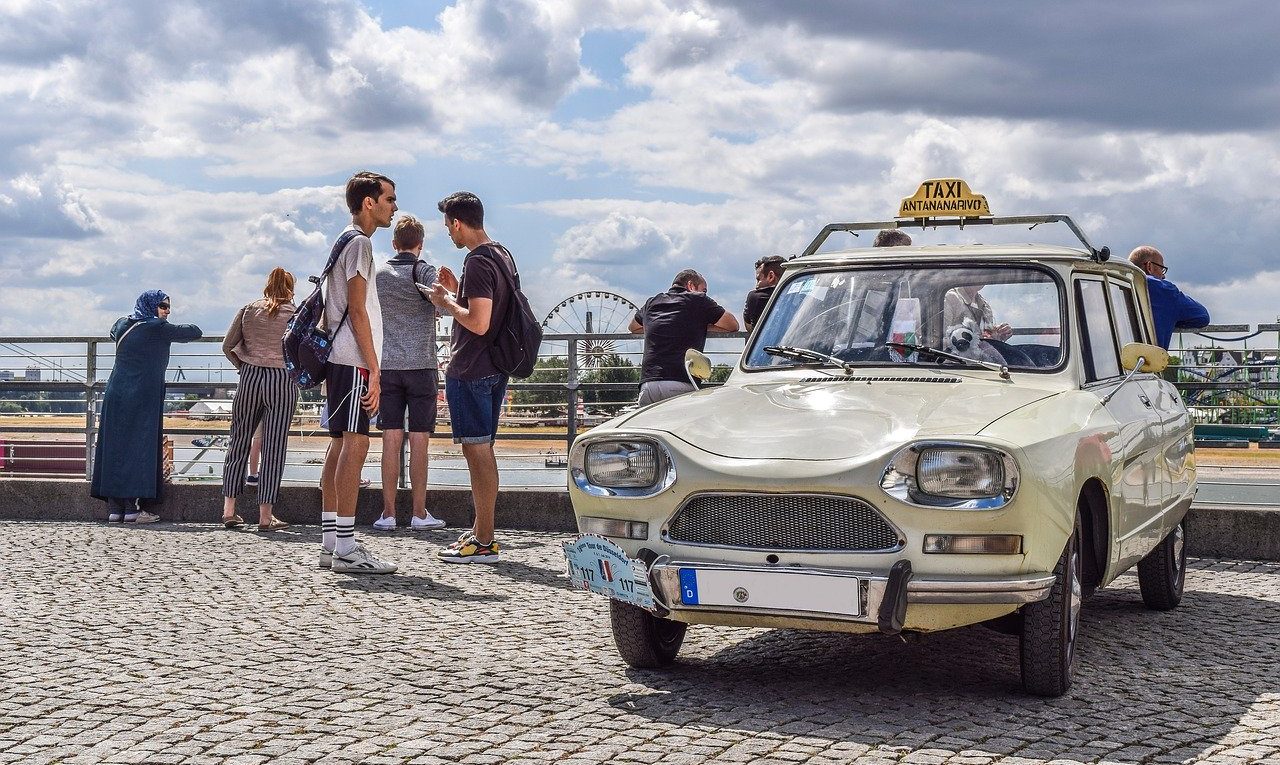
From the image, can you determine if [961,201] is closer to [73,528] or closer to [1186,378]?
[1186,378]

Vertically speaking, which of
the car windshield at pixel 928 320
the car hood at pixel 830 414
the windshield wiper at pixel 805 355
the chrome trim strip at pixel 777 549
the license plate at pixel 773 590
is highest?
the car windshield at pixel 928 320

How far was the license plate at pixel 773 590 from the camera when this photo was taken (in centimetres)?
502

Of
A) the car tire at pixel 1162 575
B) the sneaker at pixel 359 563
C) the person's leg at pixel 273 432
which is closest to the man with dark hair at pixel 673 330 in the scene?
the sneaker at pixel 359 563

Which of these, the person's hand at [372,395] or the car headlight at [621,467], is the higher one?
the person's hand at [372,395]

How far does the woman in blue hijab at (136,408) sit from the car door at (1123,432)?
852 centimetres

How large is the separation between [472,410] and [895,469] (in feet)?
14.8

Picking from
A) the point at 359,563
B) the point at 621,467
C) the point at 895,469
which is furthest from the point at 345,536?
the point at 895,469

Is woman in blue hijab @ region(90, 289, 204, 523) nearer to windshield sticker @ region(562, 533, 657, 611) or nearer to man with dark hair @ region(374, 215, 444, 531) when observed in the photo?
man with dark hair @ region(374, 215, 444, 531)

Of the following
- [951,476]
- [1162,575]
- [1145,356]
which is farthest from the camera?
[1162,575]

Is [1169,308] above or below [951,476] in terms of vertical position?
above

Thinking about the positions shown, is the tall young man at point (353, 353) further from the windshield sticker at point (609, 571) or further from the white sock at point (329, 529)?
the windshield sticker at point (609, 571)

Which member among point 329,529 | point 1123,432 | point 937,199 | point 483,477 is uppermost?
point 937,199

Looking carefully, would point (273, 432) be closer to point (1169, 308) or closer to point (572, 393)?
point (572, 393)

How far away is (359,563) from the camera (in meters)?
8.91
